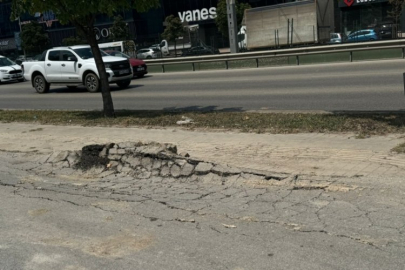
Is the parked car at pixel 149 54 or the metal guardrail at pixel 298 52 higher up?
the parked car at pixel 149 54

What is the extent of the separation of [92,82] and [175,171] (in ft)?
46.6

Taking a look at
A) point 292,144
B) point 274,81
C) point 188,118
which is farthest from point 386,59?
point 292,144

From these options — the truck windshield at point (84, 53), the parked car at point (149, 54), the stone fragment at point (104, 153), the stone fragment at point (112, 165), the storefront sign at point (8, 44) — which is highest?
the storefront sign at point (8, 44)

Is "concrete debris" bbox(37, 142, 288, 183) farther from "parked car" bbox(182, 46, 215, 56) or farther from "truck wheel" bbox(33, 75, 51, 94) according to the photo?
"parked car" bbox(182, 46, 215, 56)

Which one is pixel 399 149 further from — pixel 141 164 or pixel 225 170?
pixel 141 164

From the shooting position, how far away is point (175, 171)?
7488 millimetres

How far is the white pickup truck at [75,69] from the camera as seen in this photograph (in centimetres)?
2059

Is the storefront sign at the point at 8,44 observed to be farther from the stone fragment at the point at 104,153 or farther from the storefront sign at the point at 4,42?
the stone fragment at the point at 104,153

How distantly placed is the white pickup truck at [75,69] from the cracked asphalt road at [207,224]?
13.7 metres

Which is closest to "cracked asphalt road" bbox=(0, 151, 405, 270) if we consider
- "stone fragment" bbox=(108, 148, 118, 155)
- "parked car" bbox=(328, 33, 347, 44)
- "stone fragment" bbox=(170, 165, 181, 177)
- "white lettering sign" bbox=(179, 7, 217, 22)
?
"stone fragment" bbox=(170, 165, 181, 177)

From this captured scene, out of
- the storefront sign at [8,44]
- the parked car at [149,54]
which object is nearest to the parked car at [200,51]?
the parked car at [149,54]

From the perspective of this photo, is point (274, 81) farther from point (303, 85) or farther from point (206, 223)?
point (206, 223)

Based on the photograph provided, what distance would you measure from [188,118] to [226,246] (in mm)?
7622

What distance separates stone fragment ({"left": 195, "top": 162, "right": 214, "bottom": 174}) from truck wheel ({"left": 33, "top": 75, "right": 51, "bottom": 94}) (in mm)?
16935
